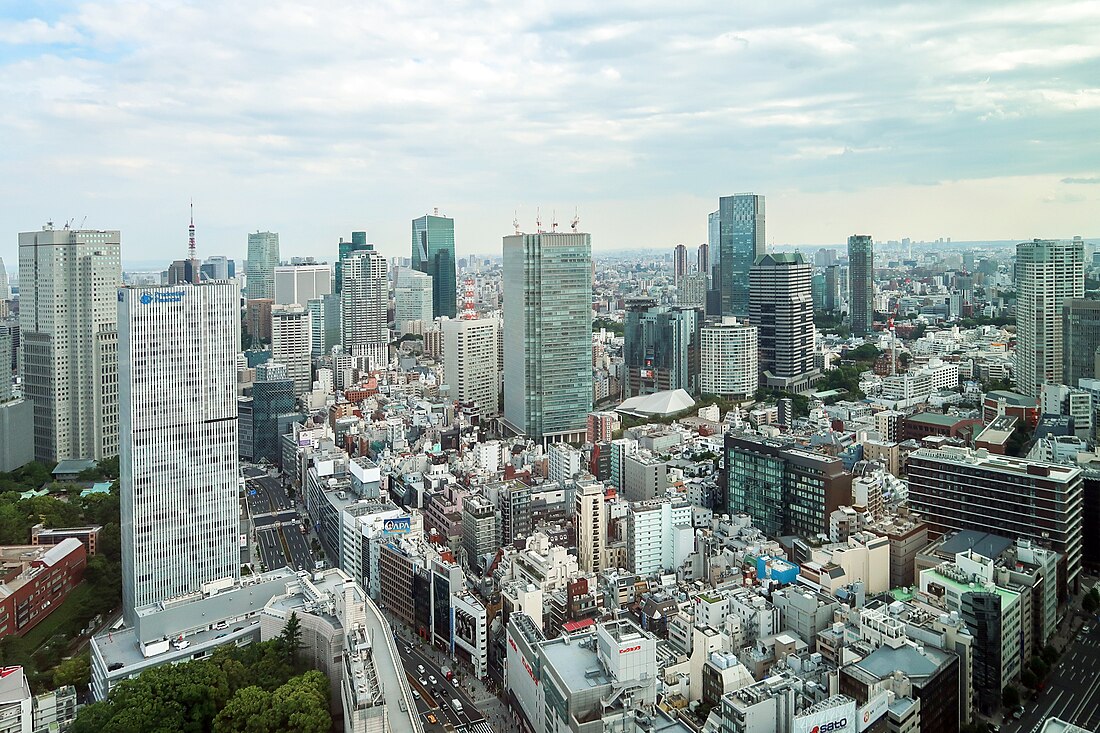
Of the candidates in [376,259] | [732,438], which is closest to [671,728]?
[732,438]

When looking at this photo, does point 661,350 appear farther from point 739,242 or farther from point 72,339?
point 72,339

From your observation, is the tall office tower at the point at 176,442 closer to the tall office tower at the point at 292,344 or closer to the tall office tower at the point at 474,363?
the tall office tower at the point at 474,363

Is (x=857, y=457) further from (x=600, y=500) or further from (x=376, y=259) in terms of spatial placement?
(x=376, y=259)

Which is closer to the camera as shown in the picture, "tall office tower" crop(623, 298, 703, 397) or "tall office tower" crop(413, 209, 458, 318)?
"tall office tower" crop(623, 298, 703, 397)

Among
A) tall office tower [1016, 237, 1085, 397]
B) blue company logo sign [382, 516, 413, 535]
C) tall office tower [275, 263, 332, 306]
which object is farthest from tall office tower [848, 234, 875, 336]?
blue company logo sign [382, 516, 413, 535]

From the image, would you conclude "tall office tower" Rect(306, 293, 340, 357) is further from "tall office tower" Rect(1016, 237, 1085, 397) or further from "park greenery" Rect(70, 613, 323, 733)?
"park greenery" Rect(70, 613, 323, 733)

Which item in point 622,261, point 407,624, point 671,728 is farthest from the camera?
point 622,261
